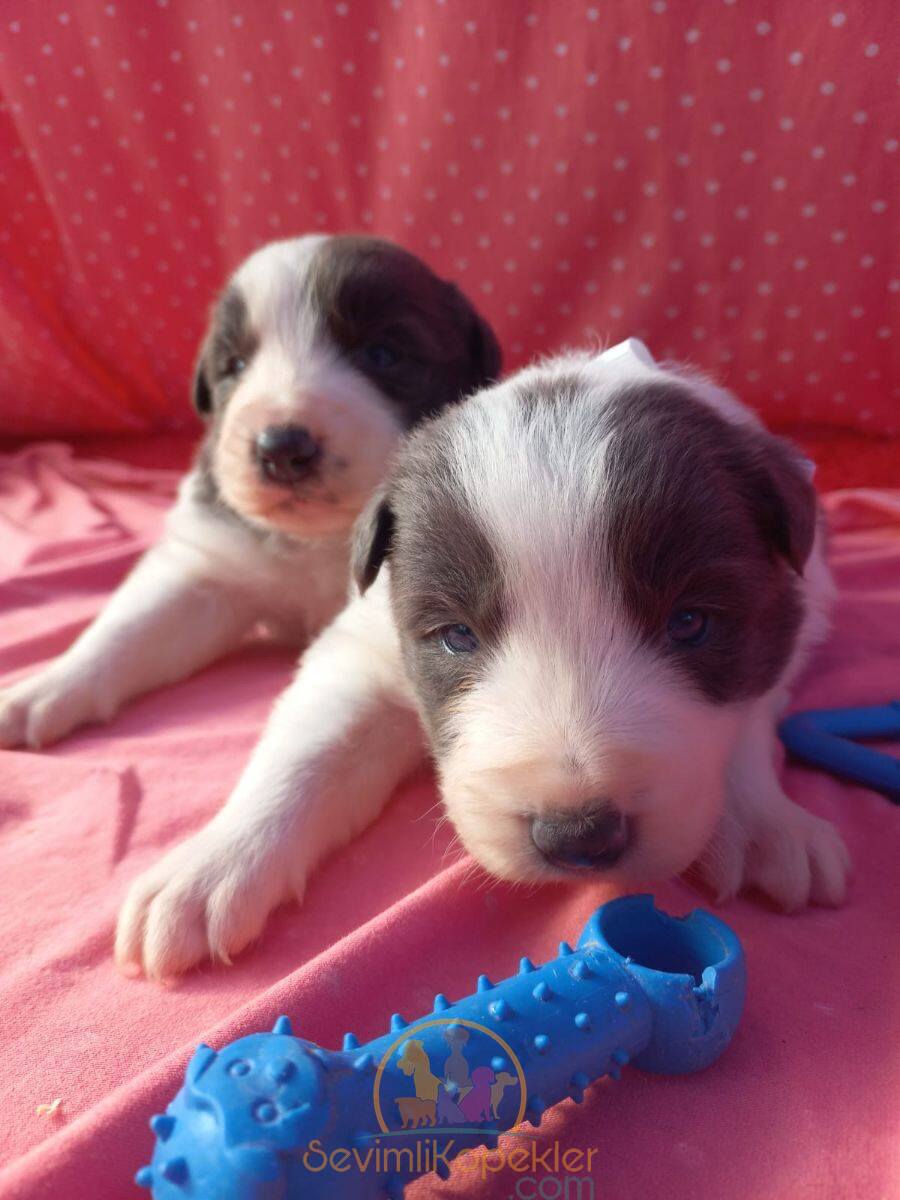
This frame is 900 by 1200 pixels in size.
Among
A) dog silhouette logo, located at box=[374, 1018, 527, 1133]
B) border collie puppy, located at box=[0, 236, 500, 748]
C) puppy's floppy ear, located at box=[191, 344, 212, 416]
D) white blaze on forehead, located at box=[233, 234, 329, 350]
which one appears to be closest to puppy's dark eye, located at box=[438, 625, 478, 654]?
dog silhouette logo, located at box=[374, 1018, 527, 1133]

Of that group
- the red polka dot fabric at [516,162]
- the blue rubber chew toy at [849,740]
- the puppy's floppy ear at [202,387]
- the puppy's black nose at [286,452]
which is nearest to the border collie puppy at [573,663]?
the blue rubber chew toy at [849,740]

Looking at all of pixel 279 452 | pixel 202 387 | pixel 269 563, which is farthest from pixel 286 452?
pixel 202 387

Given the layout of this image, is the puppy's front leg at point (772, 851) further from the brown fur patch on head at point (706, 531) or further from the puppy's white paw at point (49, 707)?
the puppy's white paw at point (49, 707)

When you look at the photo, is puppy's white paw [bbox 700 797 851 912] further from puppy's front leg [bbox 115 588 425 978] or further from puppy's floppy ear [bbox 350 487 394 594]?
puppy's floppy ear [bbox 350 487 394 594]

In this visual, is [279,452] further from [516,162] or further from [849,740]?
[516,162]

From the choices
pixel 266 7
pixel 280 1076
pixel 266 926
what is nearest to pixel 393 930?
pixel 266 926

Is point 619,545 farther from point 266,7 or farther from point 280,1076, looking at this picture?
point 266,7
